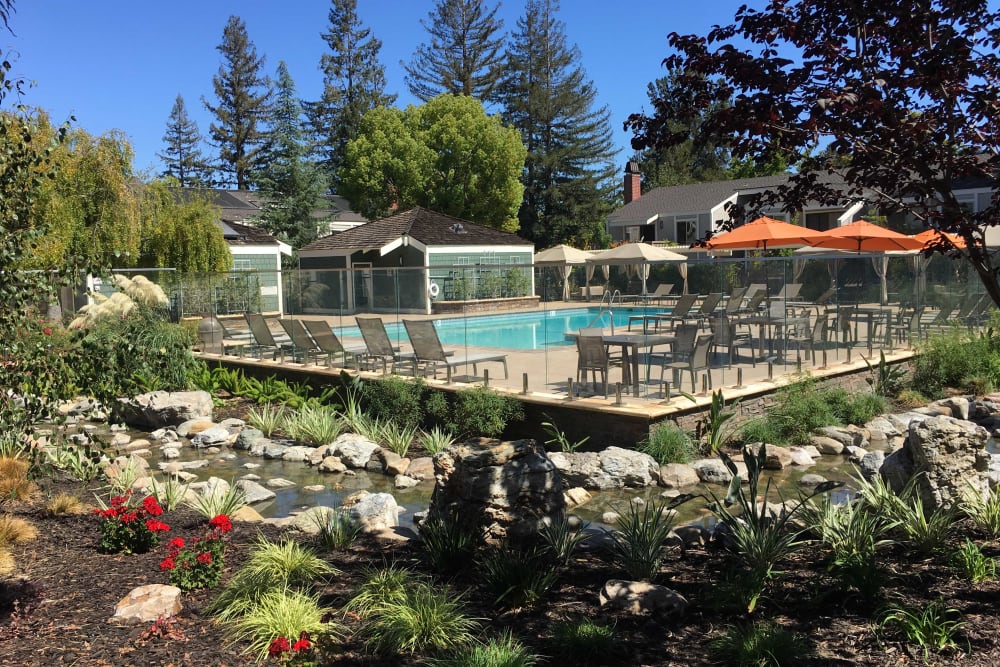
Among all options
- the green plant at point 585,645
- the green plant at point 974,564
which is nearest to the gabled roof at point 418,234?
the green plant at point 974,564

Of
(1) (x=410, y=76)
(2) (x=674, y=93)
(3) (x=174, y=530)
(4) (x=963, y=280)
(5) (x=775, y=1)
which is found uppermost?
(1) (x=410, y=76)

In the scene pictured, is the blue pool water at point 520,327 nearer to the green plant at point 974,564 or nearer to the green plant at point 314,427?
the green plant at point 314,427

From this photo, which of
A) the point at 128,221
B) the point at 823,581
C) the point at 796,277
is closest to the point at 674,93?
the point at 823,581

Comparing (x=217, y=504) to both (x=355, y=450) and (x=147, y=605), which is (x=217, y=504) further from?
(x=355, y=450)

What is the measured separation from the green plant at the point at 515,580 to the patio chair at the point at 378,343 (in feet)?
23.6

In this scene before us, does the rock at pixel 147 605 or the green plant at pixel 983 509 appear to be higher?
the green plant at pixel 983 509

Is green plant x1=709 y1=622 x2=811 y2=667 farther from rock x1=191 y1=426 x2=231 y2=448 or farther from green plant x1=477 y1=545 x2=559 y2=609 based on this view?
rock x1=191 y1=426 x2=231 y2=448

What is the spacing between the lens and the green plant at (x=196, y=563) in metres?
5.09

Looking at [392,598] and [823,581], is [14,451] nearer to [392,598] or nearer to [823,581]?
[392,598]

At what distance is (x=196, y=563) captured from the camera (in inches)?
203

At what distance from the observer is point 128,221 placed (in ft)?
68.4

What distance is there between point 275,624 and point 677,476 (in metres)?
5.07

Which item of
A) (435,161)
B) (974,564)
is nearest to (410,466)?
(974,564)

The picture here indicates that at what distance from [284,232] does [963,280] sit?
34155 mm
